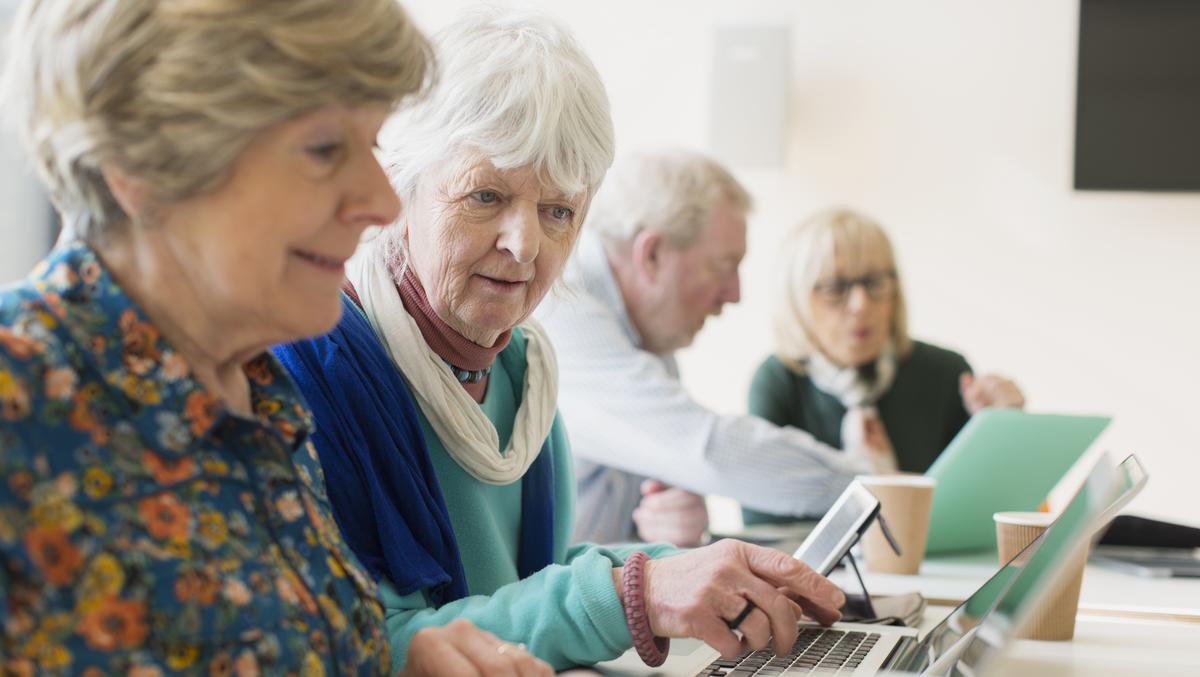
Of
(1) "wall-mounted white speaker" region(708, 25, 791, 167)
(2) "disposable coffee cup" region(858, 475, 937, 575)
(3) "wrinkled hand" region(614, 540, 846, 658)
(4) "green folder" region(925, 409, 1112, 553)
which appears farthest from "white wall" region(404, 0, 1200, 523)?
(3) "wrinkled hand" region(614, 540, 846, 658)

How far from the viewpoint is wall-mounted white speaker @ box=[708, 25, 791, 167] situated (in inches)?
154

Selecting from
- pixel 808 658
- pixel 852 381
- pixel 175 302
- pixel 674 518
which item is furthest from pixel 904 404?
pixel 175 302

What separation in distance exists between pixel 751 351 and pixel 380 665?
126 inches

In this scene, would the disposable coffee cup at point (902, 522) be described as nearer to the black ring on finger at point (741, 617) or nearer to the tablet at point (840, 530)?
the tablet at point (840, 530)

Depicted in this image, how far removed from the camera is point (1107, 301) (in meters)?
3.80

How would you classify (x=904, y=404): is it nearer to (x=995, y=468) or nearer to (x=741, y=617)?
(x=995, y=468)

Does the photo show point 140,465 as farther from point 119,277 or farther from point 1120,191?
point 1120,191

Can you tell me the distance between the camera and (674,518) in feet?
6.47

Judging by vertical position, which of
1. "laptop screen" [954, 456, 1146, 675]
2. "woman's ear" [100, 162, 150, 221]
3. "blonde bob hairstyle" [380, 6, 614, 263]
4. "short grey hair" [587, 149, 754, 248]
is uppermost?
"blonde bob hairstyle" [380, 6, 614, 263]

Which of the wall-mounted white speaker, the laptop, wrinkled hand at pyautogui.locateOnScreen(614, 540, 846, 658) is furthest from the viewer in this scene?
the wall-mounted white speaker

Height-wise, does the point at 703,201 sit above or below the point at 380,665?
above

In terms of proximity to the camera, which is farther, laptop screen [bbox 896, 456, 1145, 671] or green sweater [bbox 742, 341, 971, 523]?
green sweater [bbox 742, 341, 971, 523]

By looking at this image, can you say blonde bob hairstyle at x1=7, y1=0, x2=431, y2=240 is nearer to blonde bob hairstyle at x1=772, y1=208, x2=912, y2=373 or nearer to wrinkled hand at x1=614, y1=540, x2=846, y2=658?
wrinkled hand at x1=614, y1=540, x2=846, y2=658

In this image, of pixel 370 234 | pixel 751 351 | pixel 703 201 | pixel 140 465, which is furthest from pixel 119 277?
pixel 751 351
